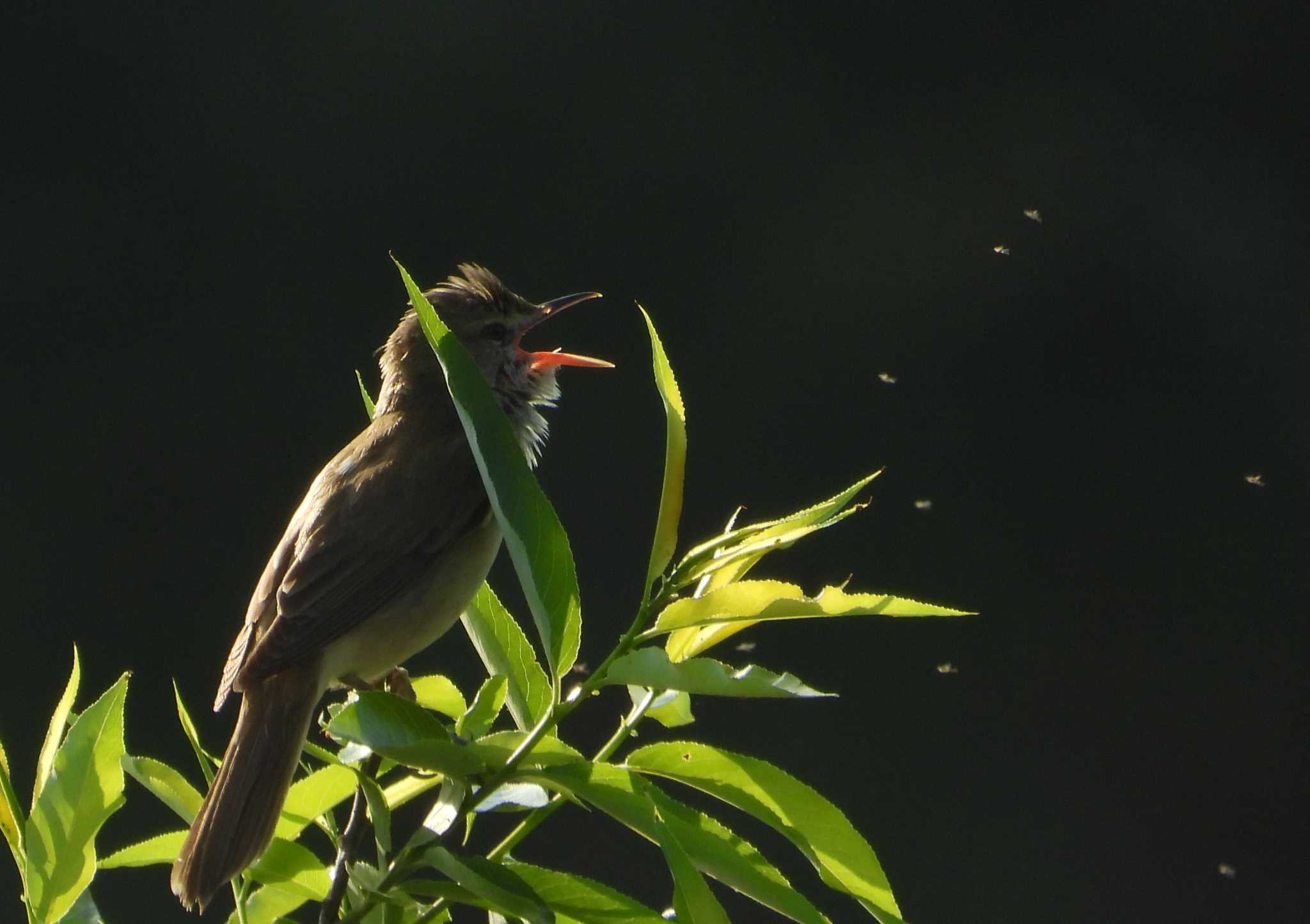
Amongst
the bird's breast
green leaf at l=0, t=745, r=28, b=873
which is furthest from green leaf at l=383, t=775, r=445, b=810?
the bird's breast

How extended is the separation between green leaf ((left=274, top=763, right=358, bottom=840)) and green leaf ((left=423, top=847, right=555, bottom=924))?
13.8 inches

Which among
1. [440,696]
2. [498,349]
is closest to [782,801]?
[440,696]

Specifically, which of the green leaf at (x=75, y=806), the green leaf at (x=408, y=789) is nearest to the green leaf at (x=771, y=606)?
the green leaf at (x=408, y=789)

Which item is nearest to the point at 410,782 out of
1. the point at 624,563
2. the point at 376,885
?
the point at 376,885

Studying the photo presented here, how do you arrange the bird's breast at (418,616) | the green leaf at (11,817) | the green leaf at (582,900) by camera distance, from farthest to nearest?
the bird's breast at (418,616) → the green leaf at (11,817) → the green leaf at (582,900)

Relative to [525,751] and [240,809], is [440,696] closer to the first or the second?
[240,809]

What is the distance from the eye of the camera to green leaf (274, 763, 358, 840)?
1421 mm

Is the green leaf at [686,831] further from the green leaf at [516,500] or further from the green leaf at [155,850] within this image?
the green leaf at [155,850]

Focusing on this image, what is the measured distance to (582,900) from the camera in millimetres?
1146

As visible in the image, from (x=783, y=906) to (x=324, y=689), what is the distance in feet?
3.38

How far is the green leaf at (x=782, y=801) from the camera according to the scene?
1181 mm

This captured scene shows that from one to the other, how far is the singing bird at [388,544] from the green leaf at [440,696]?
0.16m

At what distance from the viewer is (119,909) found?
458 cm

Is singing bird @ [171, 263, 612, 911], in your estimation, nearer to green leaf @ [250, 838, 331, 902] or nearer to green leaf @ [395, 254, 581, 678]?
green leaf @ [250, 838, 331, 902]
